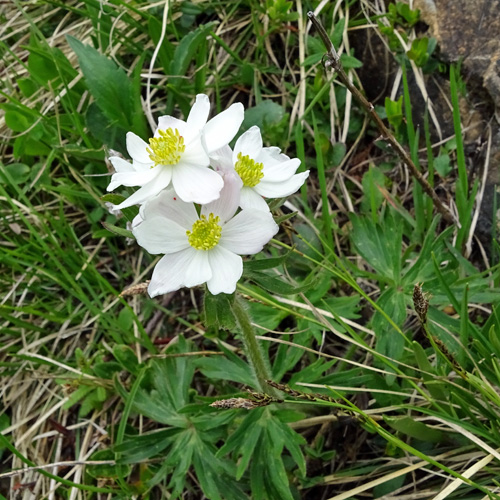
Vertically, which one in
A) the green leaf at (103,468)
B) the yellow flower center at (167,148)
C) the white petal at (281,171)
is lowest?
the green leaf at (103,468)

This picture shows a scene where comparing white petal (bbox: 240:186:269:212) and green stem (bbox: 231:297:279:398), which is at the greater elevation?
white petal (bbox: 240:186:269:212)

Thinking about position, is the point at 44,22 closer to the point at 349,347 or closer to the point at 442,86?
the point at 442,86

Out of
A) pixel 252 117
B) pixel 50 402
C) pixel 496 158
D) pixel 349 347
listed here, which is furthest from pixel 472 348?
pixel 50 402

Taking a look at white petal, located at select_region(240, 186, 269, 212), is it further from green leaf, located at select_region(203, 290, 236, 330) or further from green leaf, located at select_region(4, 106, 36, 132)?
green leaf, located at select_region(4, 106, 36, 132)

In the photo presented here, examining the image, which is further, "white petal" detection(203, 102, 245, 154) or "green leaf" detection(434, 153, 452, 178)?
"green leaf" detection(434, 153, 452, 178)

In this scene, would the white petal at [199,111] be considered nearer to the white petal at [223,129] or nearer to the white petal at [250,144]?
the white petal at [223,129]

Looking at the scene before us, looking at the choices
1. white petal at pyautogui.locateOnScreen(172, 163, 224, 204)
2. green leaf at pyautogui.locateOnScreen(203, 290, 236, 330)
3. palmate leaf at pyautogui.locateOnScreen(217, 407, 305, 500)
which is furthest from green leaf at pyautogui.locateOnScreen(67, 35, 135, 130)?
palmate leaf at pyautogui.locateOnScreen(217, 407, 305, 500)

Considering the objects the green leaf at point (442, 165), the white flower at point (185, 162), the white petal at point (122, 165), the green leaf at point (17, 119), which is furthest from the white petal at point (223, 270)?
the green leaf at point (17, 119)

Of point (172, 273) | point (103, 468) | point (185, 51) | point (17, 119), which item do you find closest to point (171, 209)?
point (172, 273)
